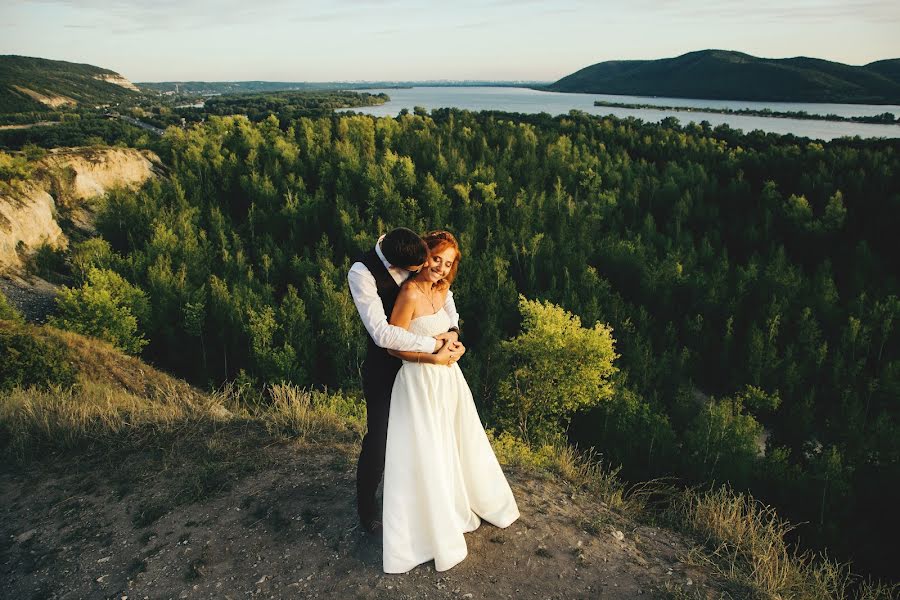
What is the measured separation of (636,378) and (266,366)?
20727 millimetres

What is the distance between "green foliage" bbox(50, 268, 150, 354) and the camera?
2495cm

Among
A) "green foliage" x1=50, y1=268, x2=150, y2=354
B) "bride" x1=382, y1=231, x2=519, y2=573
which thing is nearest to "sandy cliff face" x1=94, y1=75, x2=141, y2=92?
"green foliage" x1=50, y1=268, x2=150, y2=354

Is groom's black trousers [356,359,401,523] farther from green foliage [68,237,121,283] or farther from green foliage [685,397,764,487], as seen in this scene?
Answer: green foliage [68,237,121,283]

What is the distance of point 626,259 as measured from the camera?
42.6 m

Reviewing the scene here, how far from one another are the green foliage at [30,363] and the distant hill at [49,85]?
9248 centimetres

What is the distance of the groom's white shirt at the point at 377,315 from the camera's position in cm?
425

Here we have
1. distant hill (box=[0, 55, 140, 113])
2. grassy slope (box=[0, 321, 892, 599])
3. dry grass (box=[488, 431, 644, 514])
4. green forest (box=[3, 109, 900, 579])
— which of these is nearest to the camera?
grassy slope (box=[0, 321, 892, 599])

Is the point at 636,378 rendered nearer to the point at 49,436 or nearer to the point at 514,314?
the point at 514,314

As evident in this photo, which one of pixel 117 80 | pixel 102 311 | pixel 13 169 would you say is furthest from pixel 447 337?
pixel 117 80

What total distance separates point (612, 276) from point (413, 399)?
4061cm

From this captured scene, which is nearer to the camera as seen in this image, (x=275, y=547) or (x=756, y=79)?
(x=275, y=547)

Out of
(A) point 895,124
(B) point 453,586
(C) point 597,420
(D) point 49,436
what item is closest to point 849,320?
Answer: (C) point 597,420

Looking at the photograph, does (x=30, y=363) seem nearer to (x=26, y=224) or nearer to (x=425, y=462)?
(x=425, y=462)

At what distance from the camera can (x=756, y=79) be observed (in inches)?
4156
